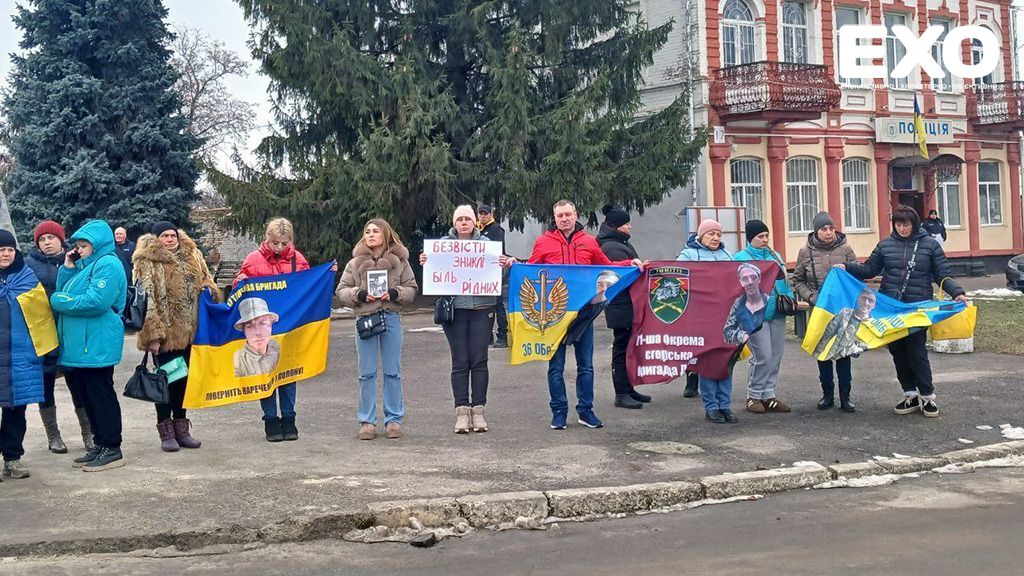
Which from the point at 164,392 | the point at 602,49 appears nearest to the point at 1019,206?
the point at 602,49

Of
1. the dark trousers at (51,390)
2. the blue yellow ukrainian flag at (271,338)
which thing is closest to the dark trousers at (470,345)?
the blue yellow ukrainian flag at (271,338)

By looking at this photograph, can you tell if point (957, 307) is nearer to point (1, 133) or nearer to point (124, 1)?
point (124, 1)

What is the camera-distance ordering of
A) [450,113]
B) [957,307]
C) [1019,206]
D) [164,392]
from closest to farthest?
[164,392], [957,307], [450,113], [1019,206]

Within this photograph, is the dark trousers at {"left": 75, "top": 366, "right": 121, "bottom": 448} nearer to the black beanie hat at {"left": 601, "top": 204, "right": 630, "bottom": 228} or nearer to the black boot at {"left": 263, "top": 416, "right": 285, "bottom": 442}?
the black boot at {"left": 263, "top": 416, "right": 285, "bottom": 442}

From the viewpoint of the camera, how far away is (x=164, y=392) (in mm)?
8688

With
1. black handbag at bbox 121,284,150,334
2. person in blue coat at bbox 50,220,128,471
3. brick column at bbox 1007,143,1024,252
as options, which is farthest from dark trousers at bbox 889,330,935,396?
brick column at bbox 1007,143,1024,252

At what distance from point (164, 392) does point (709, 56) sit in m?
25.6

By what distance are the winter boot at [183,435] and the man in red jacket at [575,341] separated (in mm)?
3014

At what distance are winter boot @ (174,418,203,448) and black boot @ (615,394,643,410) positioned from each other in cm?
409

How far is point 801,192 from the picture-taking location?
111 ft

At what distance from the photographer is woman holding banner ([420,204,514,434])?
939 cm

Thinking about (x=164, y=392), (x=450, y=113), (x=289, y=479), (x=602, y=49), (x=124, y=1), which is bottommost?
(x=289, y=479)

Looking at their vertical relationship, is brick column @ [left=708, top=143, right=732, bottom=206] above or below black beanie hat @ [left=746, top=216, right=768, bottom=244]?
above

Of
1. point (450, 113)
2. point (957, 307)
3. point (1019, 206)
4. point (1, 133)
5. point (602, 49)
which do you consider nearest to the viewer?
point (957, 307)
